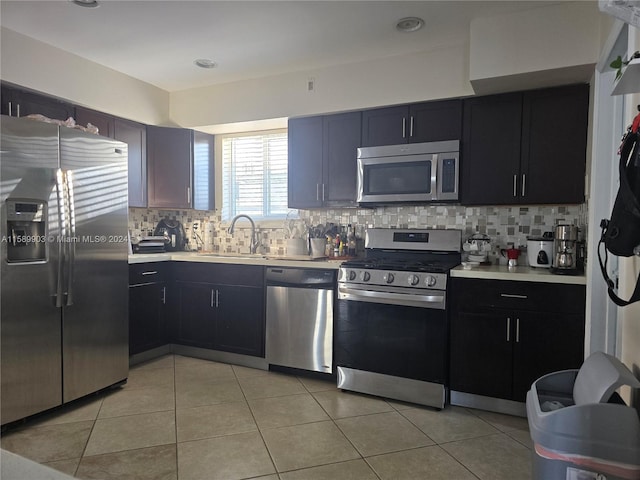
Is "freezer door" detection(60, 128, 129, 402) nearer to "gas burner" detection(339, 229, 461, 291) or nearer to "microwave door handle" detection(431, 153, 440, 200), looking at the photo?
"gas burner" detection(339, 229, 461, 291)

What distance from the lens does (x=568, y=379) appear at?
152 centimetres

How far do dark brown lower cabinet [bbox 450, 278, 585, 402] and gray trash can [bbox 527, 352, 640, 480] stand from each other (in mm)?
1300

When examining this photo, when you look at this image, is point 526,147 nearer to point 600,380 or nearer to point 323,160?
point 323,160

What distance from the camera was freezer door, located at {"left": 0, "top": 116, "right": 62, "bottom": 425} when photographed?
2.28 metres

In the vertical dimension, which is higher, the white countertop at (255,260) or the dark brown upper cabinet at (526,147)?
the dark brown upper cabinet at (526,147)

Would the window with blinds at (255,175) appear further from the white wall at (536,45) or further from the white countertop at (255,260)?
the white wall at (536,45)

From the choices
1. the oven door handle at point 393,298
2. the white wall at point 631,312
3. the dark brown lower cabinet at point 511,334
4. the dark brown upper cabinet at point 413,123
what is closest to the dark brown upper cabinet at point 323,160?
the dark brown upper cabinet at point 413,123

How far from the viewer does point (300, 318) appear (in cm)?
323

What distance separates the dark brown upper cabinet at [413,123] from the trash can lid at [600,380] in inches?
81.5

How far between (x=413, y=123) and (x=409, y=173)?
388 mm

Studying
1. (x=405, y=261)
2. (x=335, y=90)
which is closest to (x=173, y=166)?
(x=335, y=90)

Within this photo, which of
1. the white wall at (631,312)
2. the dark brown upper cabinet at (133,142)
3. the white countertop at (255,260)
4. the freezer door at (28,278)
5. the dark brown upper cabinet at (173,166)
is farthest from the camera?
the dark brown upper cabinet at (173,166)

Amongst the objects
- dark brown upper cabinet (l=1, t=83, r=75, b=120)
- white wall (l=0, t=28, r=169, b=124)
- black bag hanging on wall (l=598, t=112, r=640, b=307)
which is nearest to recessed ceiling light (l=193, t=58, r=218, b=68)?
white wall (l=0, t=28, r=169, b=124)

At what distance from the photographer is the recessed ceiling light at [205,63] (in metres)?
3.39
